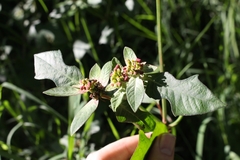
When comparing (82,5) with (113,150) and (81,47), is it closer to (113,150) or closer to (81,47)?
(81,47)

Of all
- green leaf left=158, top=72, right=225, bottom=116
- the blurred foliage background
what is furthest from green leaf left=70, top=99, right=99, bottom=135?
the blurred foliage background

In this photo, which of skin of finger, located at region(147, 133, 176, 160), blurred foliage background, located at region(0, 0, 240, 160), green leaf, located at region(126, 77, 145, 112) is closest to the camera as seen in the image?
green leaf, located at region(126, 77, 145, 112)

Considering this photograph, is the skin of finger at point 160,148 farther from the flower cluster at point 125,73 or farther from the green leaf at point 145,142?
the flower cluster at point 125,73

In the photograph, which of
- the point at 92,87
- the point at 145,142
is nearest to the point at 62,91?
the point at 92,87

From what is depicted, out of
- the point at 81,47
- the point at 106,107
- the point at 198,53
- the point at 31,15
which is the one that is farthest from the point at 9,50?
the point at 198,53

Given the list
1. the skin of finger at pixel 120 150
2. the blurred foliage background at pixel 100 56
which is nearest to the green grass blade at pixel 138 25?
the blurred foliage background at pixel 100 56

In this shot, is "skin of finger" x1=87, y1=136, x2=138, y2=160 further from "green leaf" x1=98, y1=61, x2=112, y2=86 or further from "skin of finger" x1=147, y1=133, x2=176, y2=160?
"green leaf" x1=98, y1=61, x2=112, y2=86
